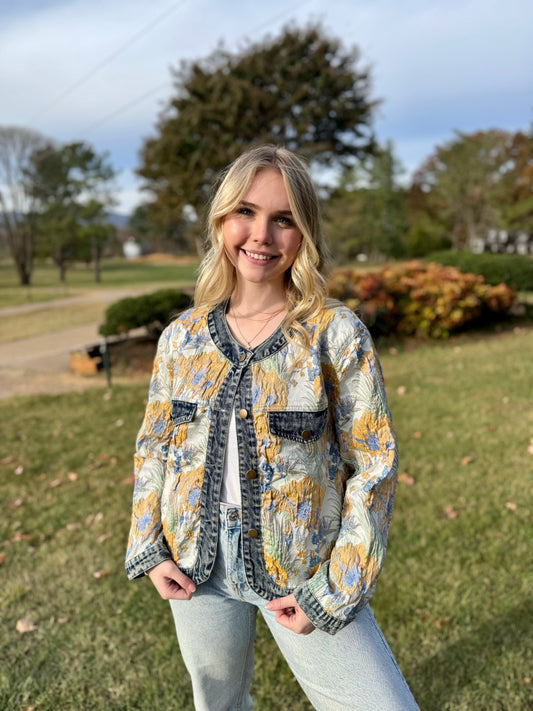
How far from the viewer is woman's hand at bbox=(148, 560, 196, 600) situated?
1474 mm

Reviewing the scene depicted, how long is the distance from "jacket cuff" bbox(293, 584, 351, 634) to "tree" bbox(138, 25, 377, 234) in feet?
55.2

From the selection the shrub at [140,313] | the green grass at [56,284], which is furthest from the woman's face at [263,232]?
the green grass at [56,284]

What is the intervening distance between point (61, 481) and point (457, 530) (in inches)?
126

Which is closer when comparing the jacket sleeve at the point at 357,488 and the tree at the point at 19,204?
the jacket sleeve at the point at 357,488

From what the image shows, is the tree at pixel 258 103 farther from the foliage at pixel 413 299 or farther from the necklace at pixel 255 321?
the necklace at pixel 255 321

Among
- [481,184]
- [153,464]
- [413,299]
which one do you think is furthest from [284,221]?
[481,184]

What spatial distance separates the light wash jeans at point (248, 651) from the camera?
4.46 ft

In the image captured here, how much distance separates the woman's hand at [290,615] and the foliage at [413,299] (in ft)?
24.9

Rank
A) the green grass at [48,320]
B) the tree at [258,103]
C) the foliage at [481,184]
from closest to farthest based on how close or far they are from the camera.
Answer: the green grass at [48,320]
the tree at [258,103]
the foliage at [481,184]

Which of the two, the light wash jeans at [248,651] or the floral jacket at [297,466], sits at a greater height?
the floral jacket at [297,466]

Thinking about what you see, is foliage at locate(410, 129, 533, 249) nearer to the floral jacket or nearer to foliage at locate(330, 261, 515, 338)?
foliage at locate(330, 261, 515, 338)

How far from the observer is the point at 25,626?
300 cm

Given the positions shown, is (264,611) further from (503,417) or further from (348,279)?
(348,279)

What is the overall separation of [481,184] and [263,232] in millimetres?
43284
